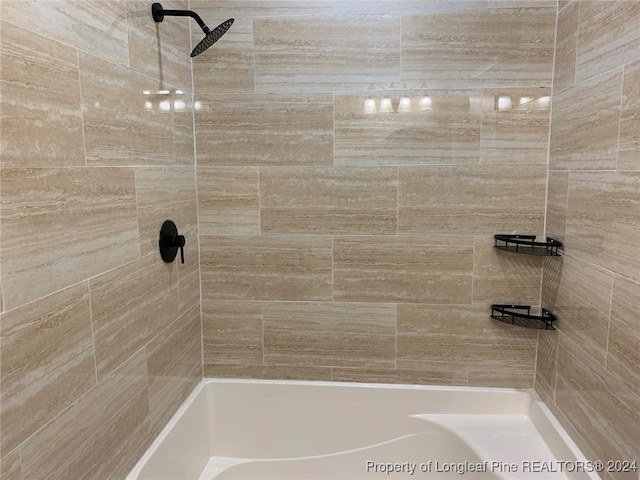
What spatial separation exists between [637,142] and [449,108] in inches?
29.1

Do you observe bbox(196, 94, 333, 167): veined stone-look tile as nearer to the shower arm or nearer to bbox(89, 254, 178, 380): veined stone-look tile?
the shower arm

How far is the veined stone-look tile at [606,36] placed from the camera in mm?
1278

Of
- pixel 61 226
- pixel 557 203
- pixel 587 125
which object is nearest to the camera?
pixel 61 226

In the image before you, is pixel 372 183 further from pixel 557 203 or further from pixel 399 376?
pixel 399 376

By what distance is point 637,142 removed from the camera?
4.07 feet

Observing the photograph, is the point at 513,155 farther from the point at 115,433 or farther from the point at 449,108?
the point at 115,433

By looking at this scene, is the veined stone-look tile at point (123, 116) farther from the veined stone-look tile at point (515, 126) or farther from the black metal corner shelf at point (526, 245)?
the black metal corner shelf at point (526, 245)

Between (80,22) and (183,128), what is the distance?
0.68 metres

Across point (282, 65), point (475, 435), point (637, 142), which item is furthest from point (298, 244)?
point (637, 142)

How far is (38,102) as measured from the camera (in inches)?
40.3

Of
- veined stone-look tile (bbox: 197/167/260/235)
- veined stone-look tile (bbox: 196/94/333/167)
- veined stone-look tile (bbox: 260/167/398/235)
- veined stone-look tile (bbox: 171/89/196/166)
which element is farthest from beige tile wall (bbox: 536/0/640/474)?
veined stone-look tile (bbox: 171/89/196/166)

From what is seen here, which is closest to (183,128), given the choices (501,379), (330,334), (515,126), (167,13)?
(167,13)

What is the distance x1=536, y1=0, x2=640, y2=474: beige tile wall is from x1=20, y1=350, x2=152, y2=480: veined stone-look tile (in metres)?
1.45

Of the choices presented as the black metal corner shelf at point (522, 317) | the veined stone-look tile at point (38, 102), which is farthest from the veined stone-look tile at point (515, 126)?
the veined stone-look tile at point (38, 102)
